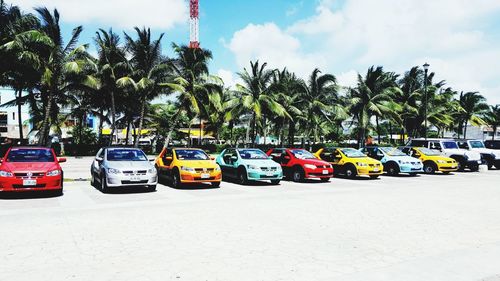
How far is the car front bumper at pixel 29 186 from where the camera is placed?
10516 millimetres

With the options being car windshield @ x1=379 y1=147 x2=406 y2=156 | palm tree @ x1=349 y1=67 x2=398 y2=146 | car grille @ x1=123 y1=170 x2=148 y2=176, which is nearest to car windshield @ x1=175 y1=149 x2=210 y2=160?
car grille @ x1=123 y1=170 x2=148 y2=176

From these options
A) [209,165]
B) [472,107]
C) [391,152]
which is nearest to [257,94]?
[391,152]

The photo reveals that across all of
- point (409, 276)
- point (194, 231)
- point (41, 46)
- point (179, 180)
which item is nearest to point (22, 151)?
point (179, 180)

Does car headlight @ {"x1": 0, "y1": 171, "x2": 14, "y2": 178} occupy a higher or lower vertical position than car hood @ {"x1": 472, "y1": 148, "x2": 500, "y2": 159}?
lower

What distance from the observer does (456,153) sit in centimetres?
2283

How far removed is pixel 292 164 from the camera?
16.6 meters

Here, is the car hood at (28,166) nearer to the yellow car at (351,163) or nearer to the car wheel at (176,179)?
the car wheel at (176,179)

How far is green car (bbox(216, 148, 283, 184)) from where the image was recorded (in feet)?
48.1

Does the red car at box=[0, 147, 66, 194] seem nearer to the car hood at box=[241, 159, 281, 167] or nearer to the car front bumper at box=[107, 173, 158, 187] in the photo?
the car front bumper at box=[107, 173, 158, 187]

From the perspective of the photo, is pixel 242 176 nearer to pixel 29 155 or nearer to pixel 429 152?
pixel 29 155

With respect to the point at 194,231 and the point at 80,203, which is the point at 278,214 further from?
the point at 80,203

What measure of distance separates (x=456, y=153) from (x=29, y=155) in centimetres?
2231

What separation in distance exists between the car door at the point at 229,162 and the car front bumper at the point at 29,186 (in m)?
6.66

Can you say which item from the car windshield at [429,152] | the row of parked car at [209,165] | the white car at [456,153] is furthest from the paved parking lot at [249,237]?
the white car at [456,153]
